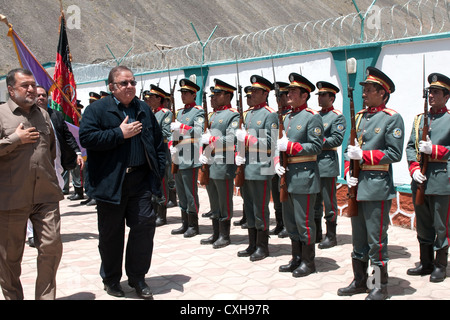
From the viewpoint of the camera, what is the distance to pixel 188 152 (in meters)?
6.36

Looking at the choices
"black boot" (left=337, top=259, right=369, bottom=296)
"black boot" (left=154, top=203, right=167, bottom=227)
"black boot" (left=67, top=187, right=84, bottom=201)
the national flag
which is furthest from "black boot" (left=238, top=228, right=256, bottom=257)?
"black boot" (left=67, top=187, right=84, bottom=201)

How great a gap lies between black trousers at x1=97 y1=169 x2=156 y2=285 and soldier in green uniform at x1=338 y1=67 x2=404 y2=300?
175 centimetres

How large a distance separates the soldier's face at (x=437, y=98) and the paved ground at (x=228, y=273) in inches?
65.1

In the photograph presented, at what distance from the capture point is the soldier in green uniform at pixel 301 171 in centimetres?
463

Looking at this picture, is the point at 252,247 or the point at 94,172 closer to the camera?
the point at 94,172

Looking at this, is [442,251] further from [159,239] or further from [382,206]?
[159,239]

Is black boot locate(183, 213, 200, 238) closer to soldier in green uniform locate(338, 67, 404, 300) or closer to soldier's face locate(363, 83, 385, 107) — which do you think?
soldier in green uniform locate(338, 67, 404, 300)

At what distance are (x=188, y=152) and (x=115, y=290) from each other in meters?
2.49

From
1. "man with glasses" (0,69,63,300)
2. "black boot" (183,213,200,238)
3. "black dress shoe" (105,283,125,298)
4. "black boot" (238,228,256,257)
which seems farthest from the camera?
"black boot" (183,213,200,238)

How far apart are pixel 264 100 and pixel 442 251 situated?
7.84 ft

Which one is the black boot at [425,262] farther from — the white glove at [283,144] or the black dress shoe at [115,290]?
the black dress shoe at [115,290]

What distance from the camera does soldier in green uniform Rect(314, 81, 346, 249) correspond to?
19.1 feet
